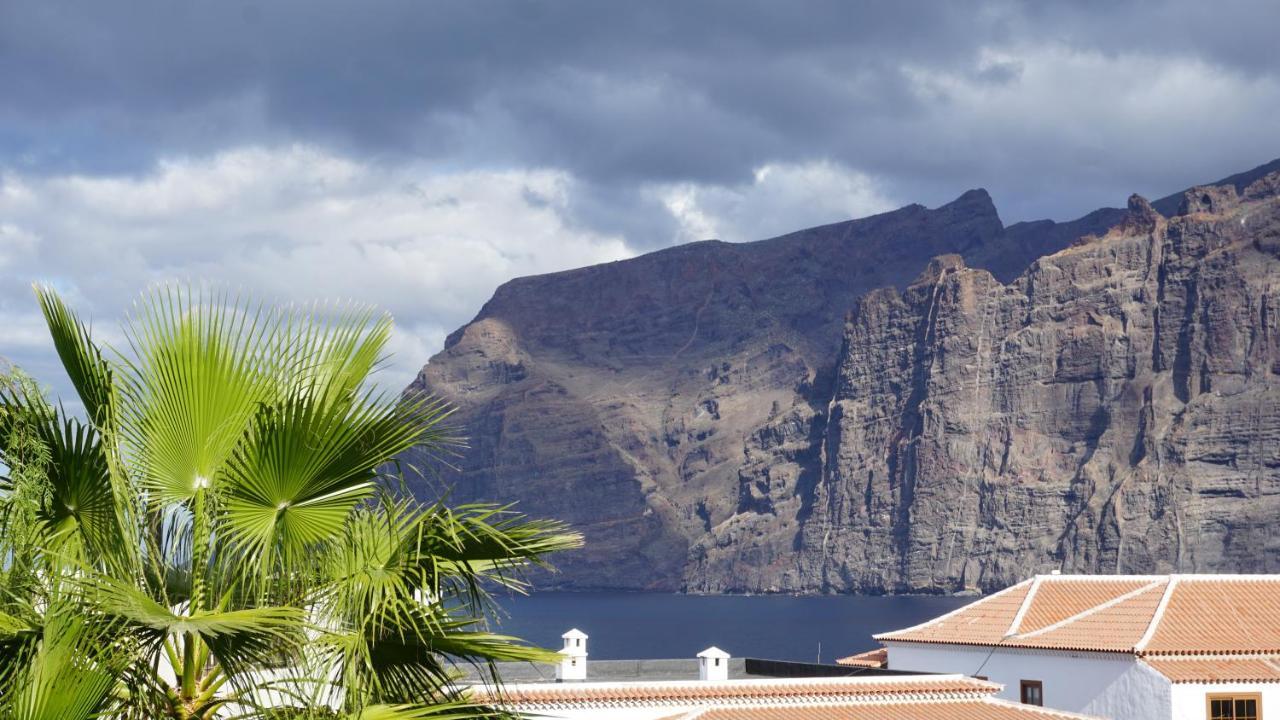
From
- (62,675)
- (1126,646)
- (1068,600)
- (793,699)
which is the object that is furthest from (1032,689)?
(62,675)

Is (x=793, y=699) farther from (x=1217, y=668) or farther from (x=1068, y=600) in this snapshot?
(x=1068, y=600)

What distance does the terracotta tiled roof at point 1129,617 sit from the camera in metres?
37.1

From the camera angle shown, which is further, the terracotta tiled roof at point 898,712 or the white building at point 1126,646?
the white building at point 1126,646

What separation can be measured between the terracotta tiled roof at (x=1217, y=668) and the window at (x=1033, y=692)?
3823 mm

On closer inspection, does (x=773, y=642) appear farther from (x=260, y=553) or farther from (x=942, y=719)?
(x=260, y=553)

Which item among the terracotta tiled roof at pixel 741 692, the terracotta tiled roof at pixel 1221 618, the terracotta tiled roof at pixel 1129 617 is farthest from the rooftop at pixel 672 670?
the terracotta tiled roof at pixel 1221 618

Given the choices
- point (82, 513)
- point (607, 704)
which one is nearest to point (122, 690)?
point (82, 513)

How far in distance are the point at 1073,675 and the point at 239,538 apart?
33.7 meters

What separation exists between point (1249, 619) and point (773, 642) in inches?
6065

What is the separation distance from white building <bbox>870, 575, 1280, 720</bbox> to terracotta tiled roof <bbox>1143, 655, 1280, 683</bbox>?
0.9 inches

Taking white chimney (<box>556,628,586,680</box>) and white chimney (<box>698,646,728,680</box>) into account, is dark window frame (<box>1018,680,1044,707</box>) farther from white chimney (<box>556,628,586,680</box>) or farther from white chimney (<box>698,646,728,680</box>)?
white chimney (<box>556,628,586,680</box>)

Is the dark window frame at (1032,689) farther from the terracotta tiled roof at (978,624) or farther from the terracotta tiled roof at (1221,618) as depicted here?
the terracotta tiled roof at (1221,618)

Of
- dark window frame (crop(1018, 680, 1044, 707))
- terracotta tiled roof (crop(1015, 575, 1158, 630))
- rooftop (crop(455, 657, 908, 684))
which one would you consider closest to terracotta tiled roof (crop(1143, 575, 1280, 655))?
terracotta tiled roof (crop(1015, 575, 1158, 630))

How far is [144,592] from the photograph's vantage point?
26.7 ft
